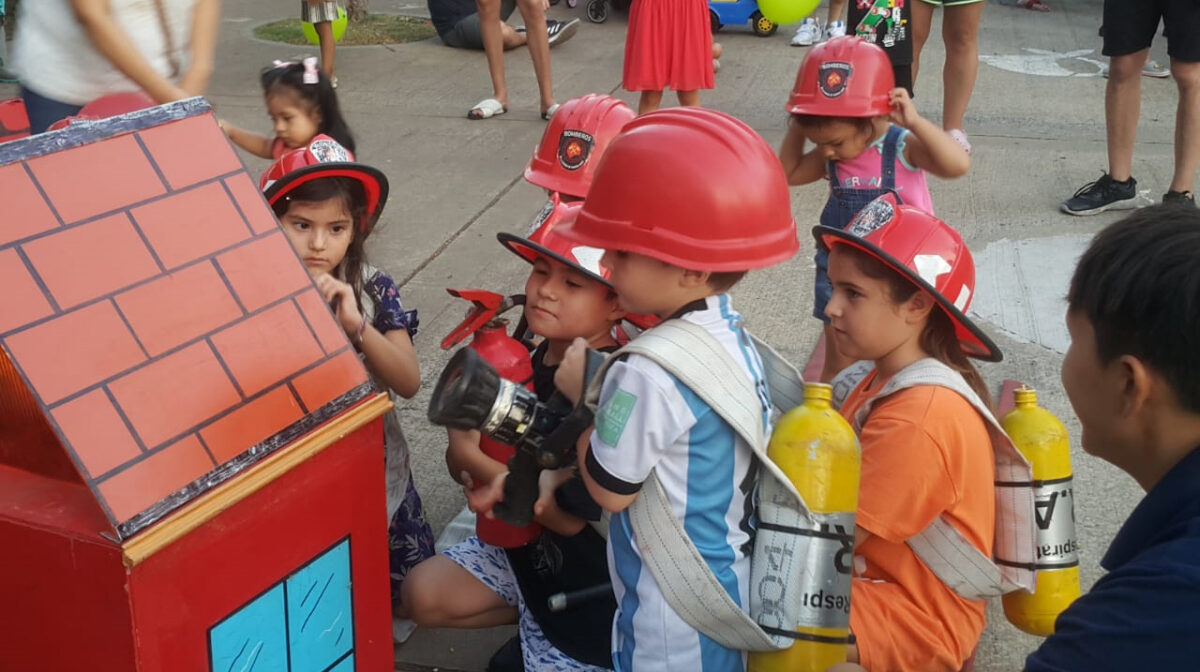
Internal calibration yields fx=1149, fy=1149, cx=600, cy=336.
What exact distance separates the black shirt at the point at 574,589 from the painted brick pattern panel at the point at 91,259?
3.58 feet

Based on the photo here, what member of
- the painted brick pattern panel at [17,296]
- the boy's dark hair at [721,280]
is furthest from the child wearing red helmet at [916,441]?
the painted brick pattern panel at [17,296]

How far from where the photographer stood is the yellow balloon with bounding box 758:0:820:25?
26.1 ft

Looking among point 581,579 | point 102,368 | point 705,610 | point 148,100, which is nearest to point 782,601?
point 705,610

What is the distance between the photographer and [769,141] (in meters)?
6.57

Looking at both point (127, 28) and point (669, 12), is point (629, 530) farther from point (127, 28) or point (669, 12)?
point (669, 12)

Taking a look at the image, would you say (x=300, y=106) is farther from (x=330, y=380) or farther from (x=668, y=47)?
(x=668, y=47)

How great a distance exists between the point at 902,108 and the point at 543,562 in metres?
1.78

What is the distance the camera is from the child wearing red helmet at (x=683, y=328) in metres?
1.82

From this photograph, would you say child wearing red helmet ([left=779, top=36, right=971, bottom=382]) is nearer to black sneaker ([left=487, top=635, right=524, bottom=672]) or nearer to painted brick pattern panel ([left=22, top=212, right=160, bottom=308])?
black sneaker ([left=487, top=635, right=524, bottom=672])

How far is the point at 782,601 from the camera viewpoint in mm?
1955

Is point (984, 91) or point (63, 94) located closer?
point (63, 94)

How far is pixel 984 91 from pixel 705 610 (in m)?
6.92

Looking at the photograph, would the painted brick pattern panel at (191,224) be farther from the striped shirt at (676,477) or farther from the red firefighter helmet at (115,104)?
the red firefighter helmet at (115,104)

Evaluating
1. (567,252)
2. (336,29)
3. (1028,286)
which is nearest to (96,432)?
(567,252)
